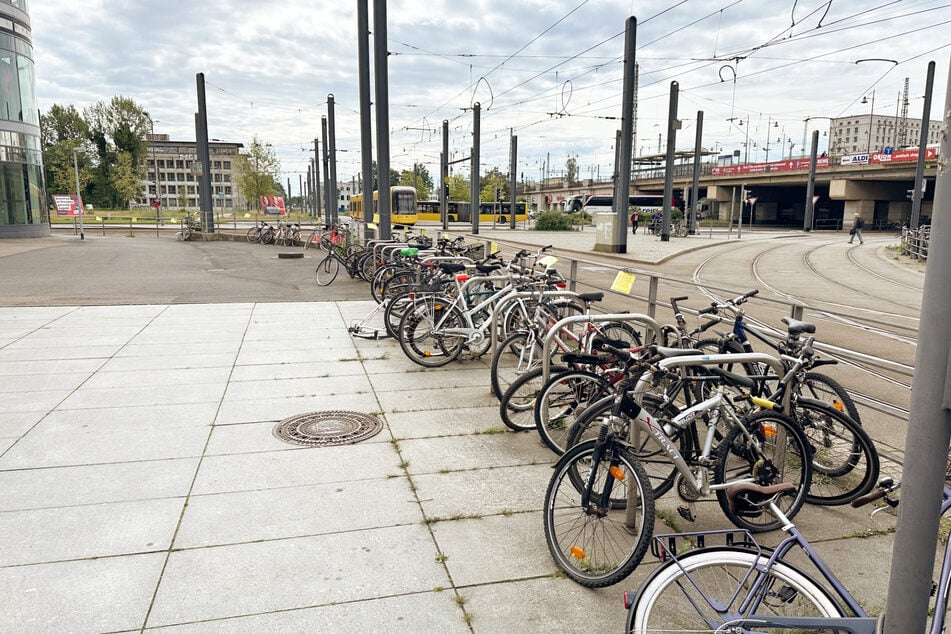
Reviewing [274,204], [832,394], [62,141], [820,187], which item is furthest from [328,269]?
[62,141]

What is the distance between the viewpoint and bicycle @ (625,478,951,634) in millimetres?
2131

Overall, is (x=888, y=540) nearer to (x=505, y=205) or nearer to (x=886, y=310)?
(x=886, y=310)

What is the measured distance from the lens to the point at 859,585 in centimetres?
316

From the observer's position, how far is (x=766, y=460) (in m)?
3.54

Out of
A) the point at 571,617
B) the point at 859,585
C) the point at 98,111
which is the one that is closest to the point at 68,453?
the point at 571,617

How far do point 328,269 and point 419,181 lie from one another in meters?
87.0

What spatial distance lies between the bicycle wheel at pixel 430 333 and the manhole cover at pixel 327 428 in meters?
1.74

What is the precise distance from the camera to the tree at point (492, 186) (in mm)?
81950

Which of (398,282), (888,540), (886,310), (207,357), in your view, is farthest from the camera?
(886,310)

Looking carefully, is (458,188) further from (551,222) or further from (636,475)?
(636,475)

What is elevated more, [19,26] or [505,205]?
[19,26]

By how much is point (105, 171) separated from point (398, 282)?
77.0 meters

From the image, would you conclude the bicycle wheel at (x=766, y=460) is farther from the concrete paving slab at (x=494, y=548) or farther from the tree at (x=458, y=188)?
the tree at (x=458, y=188)

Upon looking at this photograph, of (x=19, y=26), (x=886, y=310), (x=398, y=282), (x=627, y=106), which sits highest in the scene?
(x=19, y=26)
